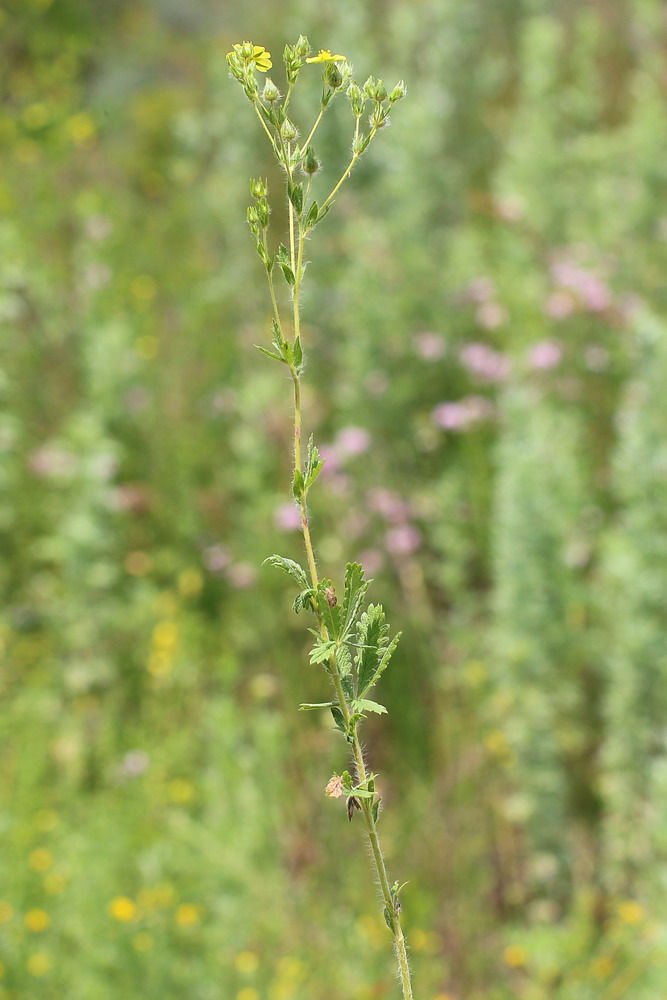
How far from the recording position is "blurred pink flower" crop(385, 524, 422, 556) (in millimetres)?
3096

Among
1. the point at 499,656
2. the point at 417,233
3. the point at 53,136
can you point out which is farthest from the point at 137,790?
the point at 53,136

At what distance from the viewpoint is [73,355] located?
4391mm

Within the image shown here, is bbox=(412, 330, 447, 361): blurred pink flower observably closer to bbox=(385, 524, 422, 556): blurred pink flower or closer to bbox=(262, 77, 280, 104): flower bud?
bbox=(385, 524, 422, 556): blurred pink flower

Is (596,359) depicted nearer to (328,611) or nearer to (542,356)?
(542,356)

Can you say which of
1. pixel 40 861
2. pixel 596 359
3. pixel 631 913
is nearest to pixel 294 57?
pixel 631 913

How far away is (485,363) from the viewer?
3.51 meters

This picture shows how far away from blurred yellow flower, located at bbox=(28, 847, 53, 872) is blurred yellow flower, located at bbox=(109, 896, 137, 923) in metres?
0.40

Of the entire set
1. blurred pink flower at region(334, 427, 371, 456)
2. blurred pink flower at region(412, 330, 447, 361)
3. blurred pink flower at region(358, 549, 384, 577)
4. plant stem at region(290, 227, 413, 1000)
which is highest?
blurred pink flower at region(412, 330, 447, 361)

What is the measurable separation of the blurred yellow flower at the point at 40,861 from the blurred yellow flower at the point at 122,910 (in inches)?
15.9

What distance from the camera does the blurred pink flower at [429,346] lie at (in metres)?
3.52

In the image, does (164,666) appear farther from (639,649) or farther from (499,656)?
(639,649)

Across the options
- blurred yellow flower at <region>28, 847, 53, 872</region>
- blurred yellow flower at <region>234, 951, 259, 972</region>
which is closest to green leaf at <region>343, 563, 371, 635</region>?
blurred yellow flower at <region>234, 951, 259, 972</region>

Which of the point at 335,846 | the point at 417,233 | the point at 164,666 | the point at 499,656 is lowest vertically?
the point at 335,846

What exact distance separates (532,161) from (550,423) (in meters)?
2.29
